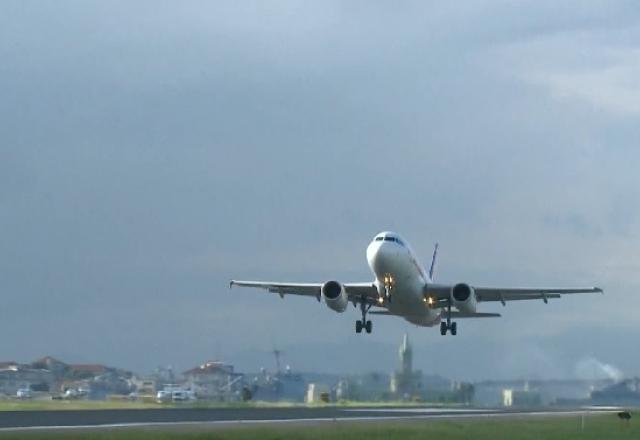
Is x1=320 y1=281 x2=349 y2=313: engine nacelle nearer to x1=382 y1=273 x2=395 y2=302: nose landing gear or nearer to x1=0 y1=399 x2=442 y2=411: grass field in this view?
x1=382 y1=273 x2=395 y2=302: nose landing gear

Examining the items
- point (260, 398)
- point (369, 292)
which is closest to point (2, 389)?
point (260, 398)

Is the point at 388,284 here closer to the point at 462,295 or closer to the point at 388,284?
the point at 388,284

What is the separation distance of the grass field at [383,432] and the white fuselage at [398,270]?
652 inches

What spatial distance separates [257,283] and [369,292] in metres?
9.50

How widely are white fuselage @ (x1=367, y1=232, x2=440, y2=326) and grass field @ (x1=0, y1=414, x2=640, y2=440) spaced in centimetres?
1656

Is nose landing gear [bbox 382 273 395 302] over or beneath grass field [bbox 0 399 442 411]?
over

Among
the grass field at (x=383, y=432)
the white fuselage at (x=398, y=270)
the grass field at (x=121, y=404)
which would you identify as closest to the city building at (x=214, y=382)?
the grass field at (x=121, y=404)

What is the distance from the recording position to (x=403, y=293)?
68.7 meters

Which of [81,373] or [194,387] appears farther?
[81,373]

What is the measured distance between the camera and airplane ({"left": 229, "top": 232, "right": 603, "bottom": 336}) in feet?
220

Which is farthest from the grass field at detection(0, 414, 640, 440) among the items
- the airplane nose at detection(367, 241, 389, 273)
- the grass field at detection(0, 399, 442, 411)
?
the grass field at detection(0, 399, 442, 411)

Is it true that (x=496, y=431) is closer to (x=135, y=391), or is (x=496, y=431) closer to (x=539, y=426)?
(x=539, y=426)

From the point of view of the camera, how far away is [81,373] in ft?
313

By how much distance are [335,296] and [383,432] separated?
2974 cm
